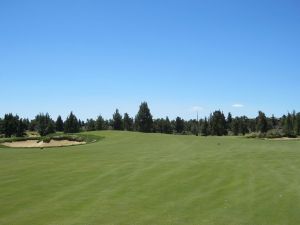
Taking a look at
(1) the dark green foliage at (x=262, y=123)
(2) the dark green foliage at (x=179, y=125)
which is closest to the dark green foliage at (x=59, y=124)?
(2) the dark green foliage at (x=179, y=125)

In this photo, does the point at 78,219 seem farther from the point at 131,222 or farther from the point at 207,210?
the point at 207,210

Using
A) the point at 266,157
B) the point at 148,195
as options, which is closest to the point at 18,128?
the point at 266,157

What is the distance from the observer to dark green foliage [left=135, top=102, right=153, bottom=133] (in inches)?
4680

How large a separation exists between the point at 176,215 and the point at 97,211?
9.73ft

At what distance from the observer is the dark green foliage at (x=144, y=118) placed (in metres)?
Result: 119

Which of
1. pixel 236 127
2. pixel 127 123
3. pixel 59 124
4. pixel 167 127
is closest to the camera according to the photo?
pixel 59 124

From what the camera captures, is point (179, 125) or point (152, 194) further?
point (179, 125)

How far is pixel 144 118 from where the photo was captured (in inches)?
4683

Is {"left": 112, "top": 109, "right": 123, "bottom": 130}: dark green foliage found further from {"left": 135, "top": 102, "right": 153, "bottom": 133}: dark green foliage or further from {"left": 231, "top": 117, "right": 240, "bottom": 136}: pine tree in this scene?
{"left": 231, "top": 117, "right": 240, "bottom": 136}: pine tree

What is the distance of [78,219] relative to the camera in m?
13.1

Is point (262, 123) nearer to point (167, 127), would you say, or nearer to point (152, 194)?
point (167, 127)

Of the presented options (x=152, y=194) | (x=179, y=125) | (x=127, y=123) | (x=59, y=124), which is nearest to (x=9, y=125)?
(x=59, y=124)

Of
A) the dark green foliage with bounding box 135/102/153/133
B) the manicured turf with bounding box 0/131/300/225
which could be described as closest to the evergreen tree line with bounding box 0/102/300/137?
the dark green foliage with bounding box 135/102/153/133

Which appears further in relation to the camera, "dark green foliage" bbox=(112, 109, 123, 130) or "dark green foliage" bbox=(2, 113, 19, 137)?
"dark green foliage" bbox=(112, 109, 123, 130)
